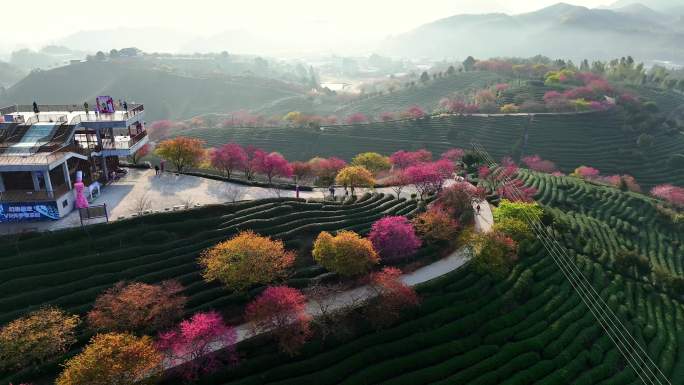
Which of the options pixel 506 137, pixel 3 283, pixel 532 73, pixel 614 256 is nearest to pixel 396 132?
pixel 506 137

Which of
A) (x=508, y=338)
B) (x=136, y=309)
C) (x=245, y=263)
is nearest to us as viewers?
(x=136, y=309)

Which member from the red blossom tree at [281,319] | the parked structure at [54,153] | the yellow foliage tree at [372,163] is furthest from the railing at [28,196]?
the yellow foliage tree at [372,163]

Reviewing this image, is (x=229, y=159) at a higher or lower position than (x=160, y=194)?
higher

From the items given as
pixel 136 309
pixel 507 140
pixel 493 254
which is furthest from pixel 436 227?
pixel 507 140

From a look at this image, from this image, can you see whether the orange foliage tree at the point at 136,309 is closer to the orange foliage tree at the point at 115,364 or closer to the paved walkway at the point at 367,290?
the orange foliage tree at the point at 115,364

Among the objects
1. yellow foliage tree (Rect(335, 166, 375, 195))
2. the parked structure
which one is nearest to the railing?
the parked structure

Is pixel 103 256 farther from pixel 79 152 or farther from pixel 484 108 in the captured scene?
pixel 484 108

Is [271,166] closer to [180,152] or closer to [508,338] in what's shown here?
[180,152]
